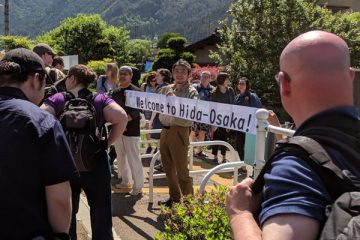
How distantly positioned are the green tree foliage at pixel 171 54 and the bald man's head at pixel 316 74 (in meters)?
31.2

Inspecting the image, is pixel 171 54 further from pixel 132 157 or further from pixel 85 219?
pixel 85 219

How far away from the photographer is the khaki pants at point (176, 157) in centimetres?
562

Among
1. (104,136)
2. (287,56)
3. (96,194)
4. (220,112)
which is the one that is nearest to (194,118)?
(220,112)

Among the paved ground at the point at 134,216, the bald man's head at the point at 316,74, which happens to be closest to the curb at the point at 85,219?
the paved ground at the point at 134,216

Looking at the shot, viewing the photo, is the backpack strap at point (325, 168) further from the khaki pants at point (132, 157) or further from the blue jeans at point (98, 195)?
the khaki pants at point (132, 157)

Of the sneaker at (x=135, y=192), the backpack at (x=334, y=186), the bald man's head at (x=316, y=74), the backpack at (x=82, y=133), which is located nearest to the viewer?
the backpack at (x=334, y=186)

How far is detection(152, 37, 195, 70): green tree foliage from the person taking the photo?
1347 inches

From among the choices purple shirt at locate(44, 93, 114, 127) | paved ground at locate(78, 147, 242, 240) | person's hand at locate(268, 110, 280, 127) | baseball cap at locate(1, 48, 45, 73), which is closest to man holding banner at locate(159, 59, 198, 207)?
paved ground at locate(78, 147, 242, 240)

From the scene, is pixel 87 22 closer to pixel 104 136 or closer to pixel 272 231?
pixel 104 136

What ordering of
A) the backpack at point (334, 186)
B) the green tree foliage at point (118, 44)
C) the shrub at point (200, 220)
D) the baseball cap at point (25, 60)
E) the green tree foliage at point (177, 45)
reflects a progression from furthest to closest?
the green tree foliage at point (118, 44), the green tree foliage at point (177, 45), the shrub at point (200, 220), the baseball cap at point (25, 60), the backpack at point (334, 186)

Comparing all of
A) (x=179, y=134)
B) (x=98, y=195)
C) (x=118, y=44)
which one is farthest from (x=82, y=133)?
(x=118, y=44)

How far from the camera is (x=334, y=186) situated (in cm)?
130

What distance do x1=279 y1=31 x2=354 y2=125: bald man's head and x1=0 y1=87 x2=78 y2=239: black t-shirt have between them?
1.27 meters

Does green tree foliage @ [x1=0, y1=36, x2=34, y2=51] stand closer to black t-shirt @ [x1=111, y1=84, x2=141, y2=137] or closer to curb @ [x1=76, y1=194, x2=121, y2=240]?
black t-shirt @ [x1=111, y1=84, x2=141, y2=137]
